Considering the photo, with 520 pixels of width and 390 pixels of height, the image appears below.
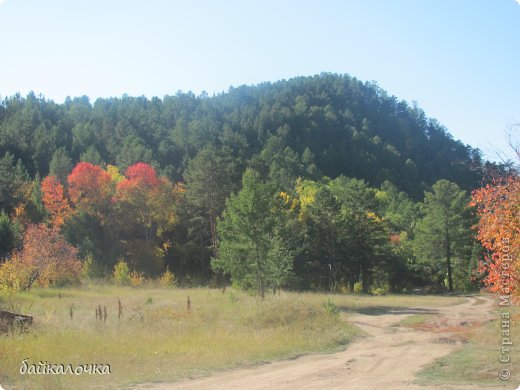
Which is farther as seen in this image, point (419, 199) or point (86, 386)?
point (419, 199)

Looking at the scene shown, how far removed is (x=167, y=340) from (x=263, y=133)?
396 feet

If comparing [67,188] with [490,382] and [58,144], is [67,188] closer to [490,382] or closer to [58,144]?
[58,144]

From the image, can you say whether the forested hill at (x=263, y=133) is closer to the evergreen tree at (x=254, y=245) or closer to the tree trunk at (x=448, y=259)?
the tree trunk at (x=448, y=259)

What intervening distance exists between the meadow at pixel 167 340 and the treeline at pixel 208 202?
28.2 ft

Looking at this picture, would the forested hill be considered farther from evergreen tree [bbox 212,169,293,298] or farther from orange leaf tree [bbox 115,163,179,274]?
evergreen tree [bbox 212,169,293,298]

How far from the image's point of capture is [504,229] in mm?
11742

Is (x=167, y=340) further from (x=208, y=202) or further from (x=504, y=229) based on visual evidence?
(x=208, y=202)

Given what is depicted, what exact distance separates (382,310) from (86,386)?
26.3 m

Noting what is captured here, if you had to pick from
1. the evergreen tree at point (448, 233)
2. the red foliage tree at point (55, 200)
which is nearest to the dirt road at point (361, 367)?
the evergreen tree at point (448, 233)

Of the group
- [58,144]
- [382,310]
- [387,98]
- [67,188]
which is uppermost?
[387,98]

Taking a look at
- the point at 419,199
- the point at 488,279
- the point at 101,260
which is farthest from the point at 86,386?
the point at 419,199

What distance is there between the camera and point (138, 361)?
45.9 ft

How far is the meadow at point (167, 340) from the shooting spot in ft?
41.2

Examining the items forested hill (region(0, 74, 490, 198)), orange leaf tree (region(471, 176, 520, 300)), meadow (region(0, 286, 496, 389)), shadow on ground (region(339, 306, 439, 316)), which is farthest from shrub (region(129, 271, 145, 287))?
orange leaf tree (region(471, 176, 520, 300))
